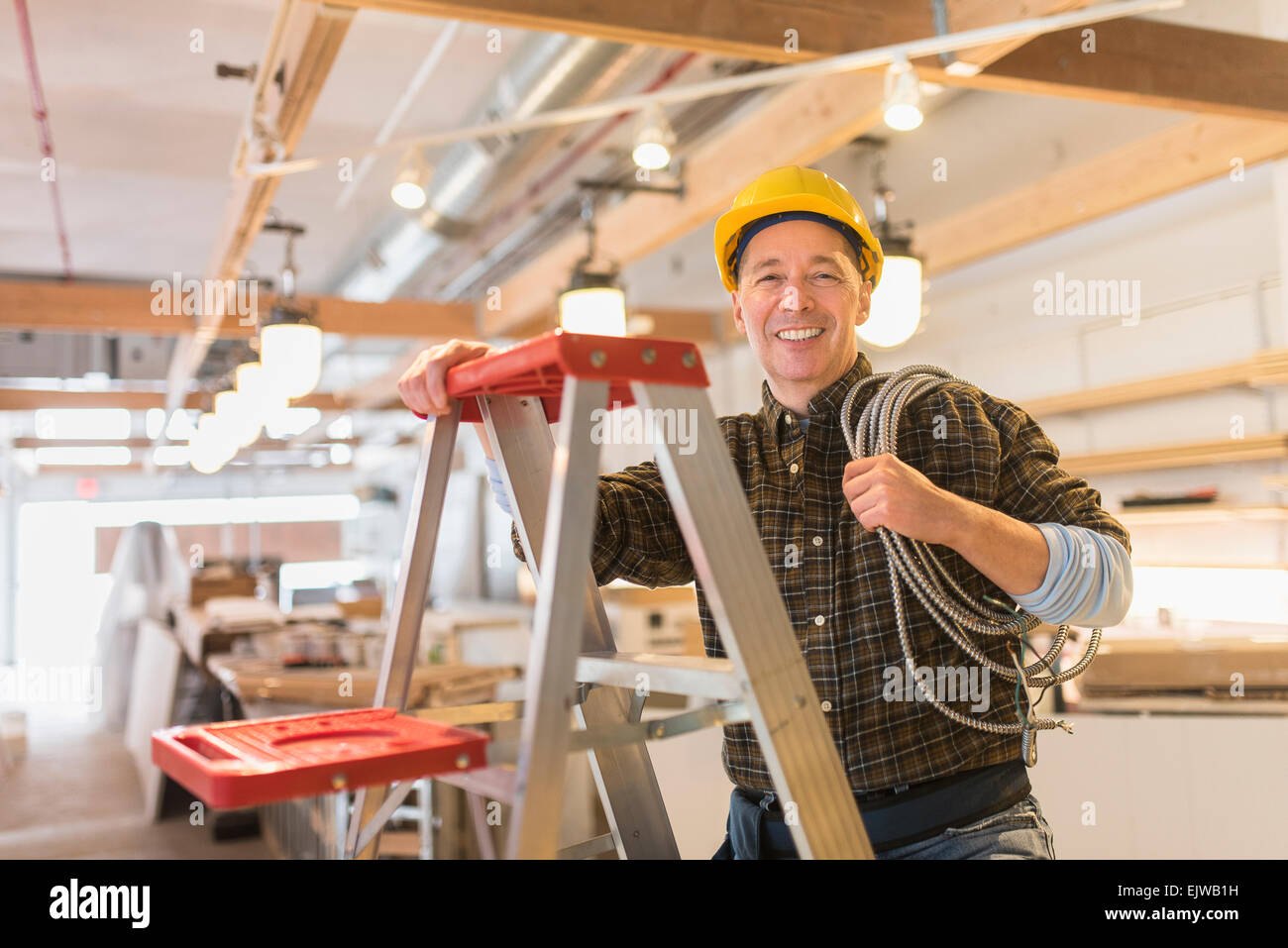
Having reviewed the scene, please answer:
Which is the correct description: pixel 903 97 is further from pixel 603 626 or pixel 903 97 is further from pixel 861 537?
pixel 603 626

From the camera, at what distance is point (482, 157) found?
14.2 feet

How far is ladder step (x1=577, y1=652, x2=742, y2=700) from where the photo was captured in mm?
1091

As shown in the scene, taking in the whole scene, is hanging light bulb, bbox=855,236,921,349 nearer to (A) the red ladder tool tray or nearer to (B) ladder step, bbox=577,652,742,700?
(B) ladder step, bbox=577,652,742,700

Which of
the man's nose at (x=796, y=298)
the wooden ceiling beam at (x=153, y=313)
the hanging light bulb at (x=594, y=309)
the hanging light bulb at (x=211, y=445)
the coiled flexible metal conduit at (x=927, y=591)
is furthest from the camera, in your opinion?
the hanging light bulb at (x=211, y=445)

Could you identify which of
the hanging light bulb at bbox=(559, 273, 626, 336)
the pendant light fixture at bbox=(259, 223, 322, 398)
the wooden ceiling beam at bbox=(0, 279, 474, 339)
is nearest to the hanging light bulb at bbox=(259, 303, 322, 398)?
the pendant light fixture at bbox=(259, 223, 322, 398)

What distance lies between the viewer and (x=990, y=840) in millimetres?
1386

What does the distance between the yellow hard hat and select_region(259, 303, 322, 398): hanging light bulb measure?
8.67ft

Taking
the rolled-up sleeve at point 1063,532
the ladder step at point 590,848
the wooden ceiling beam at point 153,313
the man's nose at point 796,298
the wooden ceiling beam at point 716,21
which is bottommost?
the ladder step at point 590,848

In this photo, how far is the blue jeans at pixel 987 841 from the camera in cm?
138

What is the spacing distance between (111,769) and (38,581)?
32.8 ft

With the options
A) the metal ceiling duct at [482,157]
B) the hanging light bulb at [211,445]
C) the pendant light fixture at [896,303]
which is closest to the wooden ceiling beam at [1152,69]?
the pendant light fixture at [896,303]

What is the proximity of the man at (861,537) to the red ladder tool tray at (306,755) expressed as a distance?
425 mm

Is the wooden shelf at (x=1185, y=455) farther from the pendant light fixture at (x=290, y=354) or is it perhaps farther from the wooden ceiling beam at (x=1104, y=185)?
the pendant light fixture at (x=290, y=354)
